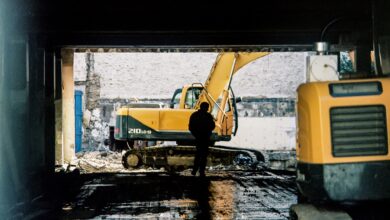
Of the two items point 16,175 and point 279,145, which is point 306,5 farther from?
point 279,145

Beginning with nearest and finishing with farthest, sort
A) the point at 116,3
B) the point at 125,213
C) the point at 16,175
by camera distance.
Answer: the point at 125,213, the point at 16,175, the point at 116,3

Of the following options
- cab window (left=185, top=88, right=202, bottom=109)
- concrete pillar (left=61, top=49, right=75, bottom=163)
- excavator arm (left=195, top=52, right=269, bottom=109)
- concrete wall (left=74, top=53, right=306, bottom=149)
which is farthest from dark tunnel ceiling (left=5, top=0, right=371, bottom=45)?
concrete wall (left=74, top=53, right=306, bottom=149)

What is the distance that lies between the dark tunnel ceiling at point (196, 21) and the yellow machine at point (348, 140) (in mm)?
5993

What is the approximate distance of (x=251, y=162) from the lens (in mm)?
21469

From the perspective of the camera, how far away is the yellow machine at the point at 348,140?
6414mm

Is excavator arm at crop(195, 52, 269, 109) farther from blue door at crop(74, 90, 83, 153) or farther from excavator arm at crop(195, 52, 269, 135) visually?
blue door at crop(74, 90, 83, 153)

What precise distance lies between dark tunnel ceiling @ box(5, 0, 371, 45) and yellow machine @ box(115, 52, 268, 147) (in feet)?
15.7

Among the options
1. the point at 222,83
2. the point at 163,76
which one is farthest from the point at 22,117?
the point at 163,76

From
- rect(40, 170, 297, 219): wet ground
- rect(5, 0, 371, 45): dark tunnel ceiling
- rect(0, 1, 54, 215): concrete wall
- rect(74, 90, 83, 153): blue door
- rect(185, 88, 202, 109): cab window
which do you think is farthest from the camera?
rect(74, 90, 83, 153): blue door

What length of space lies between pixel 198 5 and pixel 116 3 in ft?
5.90

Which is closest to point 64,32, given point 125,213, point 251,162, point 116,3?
point 116,3

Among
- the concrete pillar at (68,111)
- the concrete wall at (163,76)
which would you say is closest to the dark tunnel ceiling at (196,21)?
the concrete pillar at (68,111)

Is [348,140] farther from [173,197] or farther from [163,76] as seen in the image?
[163,76]

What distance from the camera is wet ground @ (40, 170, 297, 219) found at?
10.7 meters
